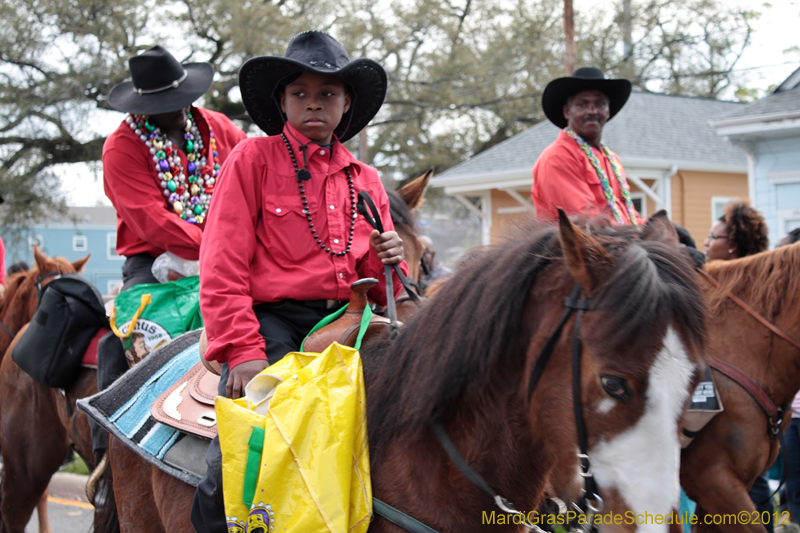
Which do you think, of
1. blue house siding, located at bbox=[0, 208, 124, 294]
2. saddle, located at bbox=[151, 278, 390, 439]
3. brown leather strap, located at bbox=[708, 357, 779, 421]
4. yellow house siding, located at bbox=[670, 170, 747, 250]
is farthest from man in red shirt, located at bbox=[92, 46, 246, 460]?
blue house siding, located at bbox=[0, 208, 124, 294]

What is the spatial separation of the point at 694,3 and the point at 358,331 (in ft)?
75.4

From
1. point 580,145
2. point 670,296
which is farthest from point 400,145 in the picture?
point 670,296

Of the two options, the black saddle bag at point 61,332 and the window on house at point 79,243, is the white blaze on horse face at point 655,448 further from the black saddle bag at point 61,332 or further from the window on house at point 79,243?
the window on house at point 79,243

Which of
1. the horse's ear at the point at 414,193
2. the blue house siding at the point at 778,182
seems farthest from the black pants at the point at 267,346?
the blue house siding at the point at 778,182

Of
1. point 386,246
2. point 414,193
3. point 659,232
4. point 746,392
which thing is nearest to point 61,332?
point 414,193

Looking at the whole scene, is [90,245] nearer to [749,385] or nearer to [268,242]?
[749,385]

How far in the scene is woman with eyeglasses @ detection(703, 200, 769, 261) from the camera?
5.82 metres

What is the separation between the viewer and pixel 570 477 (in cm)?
186

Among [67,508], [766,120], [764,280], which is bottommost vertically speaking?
[67,508]

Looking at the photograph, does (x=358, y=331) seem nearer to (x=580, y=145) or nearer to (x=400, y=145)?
(x=580, y=145)

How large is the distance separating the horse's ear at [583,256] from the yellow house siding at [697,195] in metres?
14.1

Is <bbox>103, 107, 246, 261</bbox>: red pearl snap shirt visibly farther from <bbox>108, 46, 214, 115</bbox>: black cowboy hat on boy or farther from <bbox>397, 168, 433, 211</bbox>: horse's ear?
<bbox>397, 168, 433, 211</bbox>: horse's ear

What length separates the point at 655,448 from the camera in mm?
1702

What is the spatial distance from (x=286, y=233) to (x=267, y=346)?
438 mm
